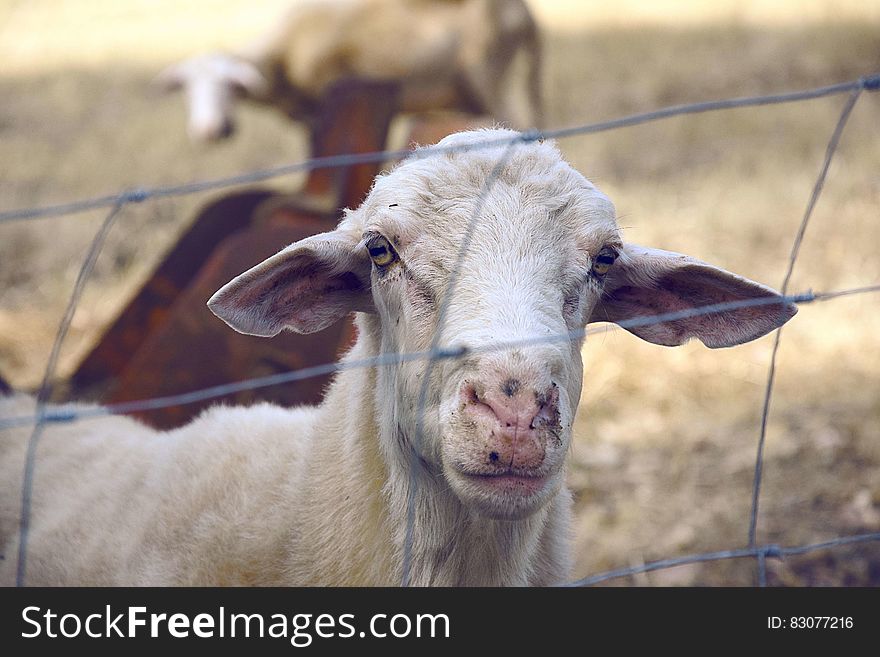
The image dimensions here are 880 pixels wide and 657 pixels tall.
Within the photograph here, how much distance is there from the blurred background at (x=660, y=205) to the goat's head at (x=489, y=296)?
82.7 inches

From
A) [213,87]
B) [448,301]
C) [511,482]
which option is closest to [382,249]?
[448,301]

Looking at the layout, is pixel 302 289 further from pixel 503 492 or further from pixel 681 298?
pixel 681 298

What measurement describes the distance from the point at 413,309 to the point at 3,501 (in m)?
1.77

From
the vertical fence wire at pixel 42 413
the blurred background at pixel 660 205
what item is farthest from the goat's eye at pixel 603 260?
the blurred background at pixel 660 205

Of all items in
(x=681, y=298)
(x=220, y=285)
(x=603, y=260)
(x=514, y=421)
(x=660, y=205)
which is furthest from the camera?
(x=660, y=205)

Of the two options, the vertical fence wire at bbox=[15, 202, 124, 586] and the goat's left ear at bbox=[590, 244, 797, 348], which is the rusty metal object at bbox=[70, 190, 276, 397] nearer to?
the vertical fence wire at bbox=[15, 202, 124, 586]

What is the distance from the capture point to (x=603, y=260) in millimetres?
2586

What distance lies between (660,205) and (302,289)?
20.6 ft

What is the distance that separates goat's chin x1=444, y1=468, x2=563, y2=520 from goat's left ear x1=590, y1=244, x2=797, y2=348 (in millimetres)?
717

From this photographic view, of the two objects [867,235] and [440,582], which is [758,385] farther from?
[440,582]

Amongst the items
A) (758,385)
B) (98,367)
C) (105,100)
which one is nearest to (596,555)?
(758,385)

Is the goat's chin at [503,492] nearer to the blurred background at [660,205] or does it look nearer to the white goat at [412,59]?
the blurred background at [660,205]

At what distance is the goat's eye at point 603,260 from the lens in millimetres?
2568

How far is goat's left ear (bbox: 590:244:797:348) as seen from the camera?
2680 millimetres
